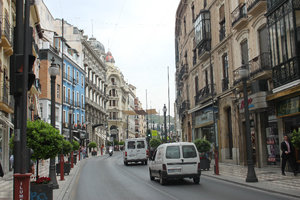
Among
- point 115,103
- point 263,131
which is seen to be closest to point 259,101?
point 263,131

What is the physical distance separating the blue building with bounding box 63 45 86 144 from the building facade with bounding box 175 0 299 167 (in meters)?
22.5

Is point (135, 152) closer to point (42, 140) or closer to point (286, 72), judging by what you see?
point (286, 72)

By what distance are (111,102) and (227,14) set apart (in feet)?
258

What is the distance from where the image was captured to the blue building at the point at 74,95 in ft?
173

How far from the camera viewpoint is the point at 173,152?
48.4 ft

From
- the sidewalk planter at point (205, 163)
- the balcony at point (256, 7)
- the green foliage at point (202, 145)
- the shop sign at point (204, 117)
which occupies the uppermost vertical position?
the balcony at point (256, 7)

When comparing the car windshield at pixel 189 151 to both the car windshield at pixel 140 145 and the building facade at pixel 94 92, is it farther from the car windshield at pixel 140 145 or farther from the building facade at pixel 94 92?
the building facade at pixel 94 92

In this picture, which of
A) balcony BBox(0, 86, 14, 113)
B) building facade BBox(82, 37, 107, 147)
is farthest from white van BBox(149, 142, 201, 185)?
building facade BBox(82, 37, 107, 147)

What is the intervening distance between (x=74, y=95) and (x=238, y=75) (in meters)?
37.5

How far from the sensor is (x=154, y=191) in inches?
496

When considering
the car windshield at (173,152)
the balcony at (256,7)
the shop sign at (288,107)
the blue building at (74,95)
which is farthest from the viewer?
the blue building at (74,95)

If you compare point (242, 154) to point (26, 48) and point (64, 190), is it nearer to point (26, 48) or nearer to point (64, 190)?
point (64, 190)

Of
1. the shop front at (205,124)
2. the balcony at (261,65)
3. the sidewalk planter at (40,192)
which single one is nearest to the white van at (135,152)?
the shop front at (205,124)

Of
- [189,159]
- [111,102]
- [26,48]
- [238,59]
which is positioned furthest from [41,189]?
[111,102]
